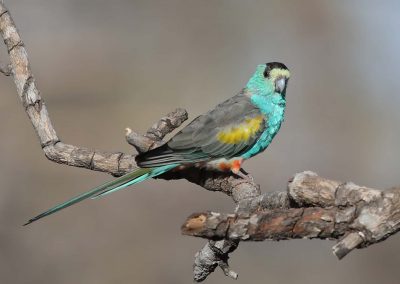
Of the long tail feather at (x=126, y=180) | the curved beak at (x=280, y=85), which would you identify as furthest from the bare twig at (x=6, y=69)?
the curved beak at (x=280, y=85)

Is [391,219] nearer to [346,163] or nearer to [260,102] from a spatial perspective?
[260,102]

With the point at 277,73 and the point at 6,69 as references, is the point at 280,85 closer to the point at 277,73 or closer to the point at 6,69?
the point at 277,73

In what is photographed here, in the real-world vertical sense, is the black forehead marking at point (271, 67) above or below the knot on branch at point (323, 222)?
above

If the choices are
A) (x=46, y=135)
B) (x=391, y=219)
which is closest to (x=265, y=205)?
(x=391, y=219)

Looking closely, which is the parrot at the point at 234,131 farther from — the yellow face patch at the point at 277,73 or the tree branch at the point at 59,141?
the tree branch at the point at 59,141

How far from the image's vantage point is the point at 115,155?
4.84 metres

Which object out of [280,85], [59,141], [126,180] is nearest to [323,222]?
[126,180]

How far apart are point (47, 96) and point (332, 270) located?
19.6ft

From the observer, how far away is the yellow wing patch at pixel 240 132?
17.7 feet

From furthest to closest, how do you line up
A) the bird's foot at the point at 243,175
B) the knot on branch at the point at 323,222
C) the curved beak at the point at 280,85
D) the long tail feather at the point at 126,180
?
the curved beak at the point at 280,85, the bird's foot at the point at 243,175, the long tail feather at the point at 126,180, the knot on branch at the point at 323,222

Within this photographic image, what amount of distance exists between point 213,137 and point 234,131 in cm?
18

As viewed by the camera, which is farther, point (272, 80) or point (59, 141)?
point (272, 80)

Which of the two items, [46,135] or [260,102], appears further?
[260,102]

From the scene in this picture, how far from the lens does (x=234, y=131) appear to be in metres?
5.43
